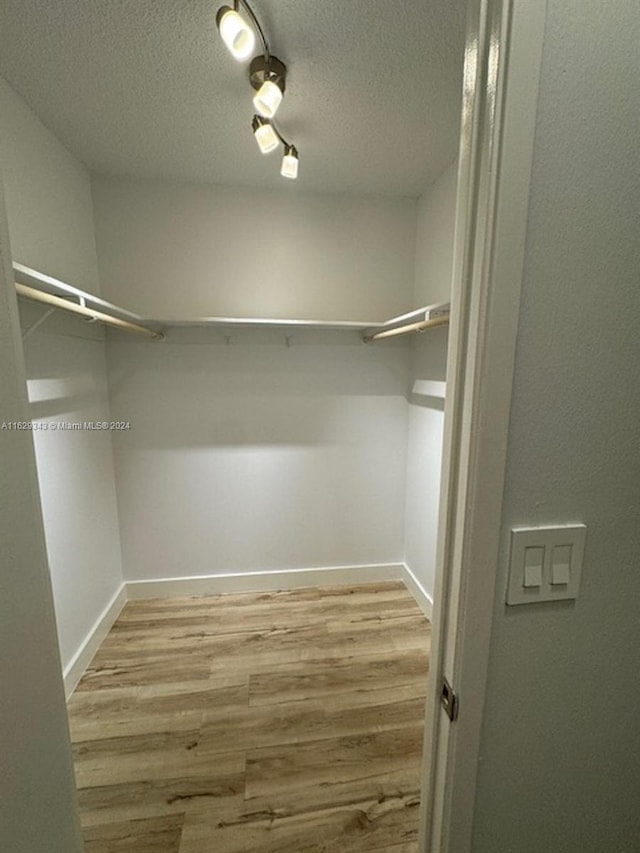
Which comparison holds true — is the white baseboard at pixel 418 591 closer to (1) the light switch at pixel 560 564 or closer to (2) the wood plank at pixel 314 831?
(2) the wood plank at pixel 314 831

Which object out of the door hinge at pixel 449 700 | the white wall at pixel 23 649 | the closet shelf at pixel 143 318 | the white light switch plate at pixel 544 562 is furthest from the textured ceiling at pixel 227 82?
the door hinge at pixel 449 700

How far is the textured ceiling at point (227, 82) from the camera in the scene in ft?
3.57

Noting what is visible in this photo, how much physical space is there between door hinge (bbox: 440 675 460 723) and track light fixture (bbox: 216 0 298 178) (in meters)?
1.60

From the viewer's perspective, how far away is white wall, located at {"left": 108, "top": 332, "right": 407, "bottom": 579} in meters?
2.19

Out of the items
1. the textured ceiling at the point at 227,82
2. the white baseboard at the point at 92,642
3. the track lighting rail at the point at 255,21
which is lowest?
the white baseboard at the point at 92,642

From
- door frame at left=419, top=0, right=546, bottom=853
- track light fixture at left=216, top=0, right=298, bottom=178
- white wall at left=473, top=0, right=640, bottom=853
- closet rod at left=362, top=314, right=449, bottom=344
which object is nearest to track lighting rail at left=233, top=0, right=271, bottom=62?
track light fixture at left=216, top=0, right=298, bottom=178

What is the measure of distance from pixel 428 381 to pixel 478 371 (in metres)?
1.70

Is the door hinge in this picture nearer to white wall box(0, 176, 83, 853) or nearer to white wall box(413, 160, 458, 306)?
white wall box(0, 176, 83, 853)

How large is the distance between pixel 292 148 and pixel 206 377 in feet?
4.14

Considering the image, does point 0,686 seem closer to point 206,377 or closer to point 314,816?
point 314,816

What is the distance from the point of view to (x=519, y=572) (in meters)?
0.57

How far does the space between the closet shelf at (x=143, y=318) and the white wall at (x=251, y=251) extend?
16cm

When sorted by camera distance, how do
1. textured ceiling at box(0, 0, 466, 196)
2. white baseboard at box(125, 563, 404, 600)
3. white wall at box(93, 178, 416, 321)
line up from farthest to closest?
white baseboard at box(125, 563, 404, 600) → white wall at box(93, 178, 416, 321) → textured ceiling at box(0, 0, 466, 196)

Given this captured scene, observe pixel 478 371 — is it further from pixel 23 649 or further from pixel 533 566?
pixel 23 649
